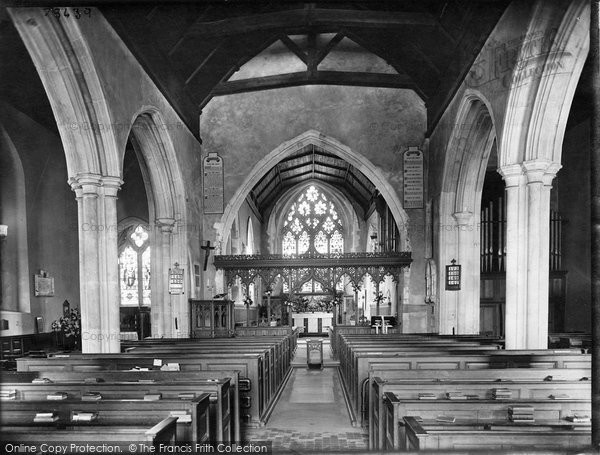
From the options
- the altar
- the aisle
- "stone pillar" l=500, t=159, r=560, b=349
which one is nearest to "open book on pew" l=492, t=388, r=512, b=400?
the aisle

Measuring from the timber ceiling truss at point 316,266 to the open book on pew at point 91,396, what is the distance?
978cm

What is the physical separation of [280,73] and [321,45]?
4.86ft

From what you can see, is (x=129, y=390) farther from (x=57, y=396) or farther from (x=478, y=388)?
(x=478, y=388)

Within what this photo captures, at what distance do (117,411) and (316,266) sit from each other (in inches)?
427

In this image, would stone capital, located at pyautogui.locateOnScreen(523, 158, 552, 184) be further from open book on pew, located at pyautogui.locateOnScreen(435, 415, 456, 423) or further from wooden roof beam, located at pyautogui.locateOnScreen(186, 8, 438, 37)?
open book on pew, located at pyautogui.locateOnScreen(435, 415, 456, 423)

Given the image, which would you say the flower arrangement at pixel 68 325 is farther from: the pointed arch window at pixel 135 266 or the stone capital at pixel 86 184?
the stone capital at pixel 86 184

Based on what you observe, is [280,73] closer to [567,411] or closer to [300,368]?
[300,368]

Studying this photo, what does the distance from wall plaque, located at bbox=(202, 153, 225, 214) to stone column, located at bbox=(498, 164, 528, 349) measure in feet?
29.7

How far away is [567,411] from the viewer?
3.62 meters

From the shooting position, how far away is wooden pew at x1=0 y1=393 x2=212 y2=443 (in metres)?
3.46

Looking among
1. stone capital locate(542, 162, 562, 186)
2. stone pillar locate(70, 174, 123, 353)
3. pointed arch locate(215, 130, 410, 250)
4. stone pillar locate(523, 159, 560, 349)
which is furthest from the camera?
pointed arch locate(215, 130, 410, 250)

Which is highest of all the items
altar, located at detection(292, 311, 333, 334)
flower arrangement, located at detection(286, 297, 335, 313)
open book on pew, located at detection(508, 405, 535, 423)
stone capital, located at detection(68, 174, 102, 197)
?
stone capital, located at detection(68, 174, 102, 197)

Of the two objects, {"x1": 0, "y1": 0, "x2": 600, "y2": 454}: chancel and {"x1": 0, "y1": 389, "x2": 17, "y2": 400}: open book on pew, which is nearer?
{"x1": 0, "y1": 0, "x2": 600, "y2": 454}: chancel

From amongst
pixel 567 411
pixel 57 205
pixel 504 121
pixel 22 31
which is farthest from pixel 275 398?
pixel 57 205
